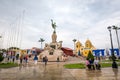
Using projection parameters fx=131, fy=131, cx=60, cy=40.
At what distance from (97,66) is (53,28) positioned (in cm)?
4401

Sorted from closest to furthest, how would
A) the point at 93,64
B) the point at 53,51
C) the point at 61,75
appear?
the point at 61,75 → the point at 93,64 → the point at 53,51

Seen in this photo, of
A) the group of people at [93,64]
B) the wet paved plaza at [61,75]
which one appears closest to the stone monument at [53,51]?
the group of people at [93,64]

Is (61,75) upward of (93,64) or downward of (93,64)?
downward

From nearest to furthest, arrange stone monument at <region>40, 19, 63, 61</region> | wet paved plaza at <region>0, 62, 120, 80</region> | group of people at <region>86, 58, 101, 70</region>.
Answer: wet paved plaza at <region>0, 62, 120, 80</region> < group of people at <region>86, 58, 101, 70</region> < stone monument at <region>40, 19, 63, 61</region>

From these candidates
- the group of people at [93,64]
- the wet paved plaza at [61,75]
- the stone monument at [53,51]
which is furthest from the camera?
the stone monument at [53,51]

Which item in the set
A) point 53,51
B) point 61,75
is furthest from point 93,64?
point 53,51

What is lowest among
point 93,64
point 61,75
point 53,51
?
point 61,75

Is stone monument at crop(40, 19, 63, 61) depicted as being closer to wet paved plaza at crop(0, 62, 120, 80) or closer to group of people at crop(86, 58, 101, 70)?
group of people at crop(86, 58, 101, 70)

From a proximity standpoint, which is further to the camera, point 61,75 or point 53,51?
point 53,51

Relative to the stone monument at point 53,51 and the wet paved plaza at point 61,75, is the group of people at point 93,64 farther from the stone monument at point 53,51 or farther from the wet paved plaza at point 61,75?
the stone monument at point 53,51

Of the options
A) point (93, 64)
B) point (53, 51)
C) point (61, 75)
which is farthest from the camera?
point (53, 51)

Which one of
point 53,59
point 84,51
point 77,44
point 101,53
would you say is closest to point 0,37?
point 53,59

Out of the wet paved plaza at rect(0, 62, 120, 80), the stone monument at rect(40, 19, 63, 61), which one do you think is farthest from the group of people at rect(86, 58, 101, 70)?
the stone monument at rect(40, 19, 63, 61)

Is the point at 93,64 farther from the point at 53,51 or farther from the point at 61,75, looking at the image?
the point at 53,51
